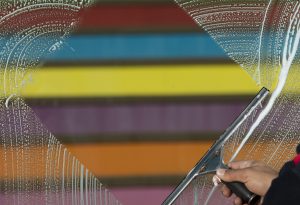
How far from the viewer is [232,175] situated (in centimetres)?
206

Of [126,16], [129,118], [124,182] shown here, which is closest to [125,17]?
[126,16]

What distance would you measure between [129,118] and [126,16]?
44cm

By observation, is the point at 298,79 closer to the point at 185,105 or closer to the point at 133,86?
the point at 185,105

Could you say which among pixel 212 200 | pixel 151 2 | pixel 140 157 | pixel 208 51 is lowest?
pixel 212 200

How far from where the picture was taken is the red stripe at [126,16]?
9.94 feet

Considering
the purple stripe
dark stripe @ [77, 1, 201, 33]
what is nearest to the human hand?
the purple stripe

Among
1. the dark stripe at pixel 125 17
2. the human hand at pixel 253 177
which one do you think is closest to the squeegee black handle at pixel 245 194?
the human hand at pixel 253 177

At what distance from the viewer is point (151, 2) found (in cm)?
303

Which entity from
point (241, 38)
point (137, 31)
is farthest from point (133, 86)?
point (241, 38)

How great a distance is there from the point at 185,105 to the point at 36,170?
712 millimetres

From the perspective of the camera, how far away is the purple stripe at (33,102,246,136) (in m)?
3.07

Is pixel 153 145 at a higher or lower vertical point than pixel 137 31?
lower

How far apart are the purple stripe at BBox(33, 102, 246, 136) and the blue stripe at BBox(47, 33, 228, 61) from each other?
0.70ft

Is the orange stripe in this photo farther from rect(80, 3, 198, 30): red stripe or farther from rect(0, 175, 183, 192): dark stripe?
rect(80, 3, 198, 30): red stripe
